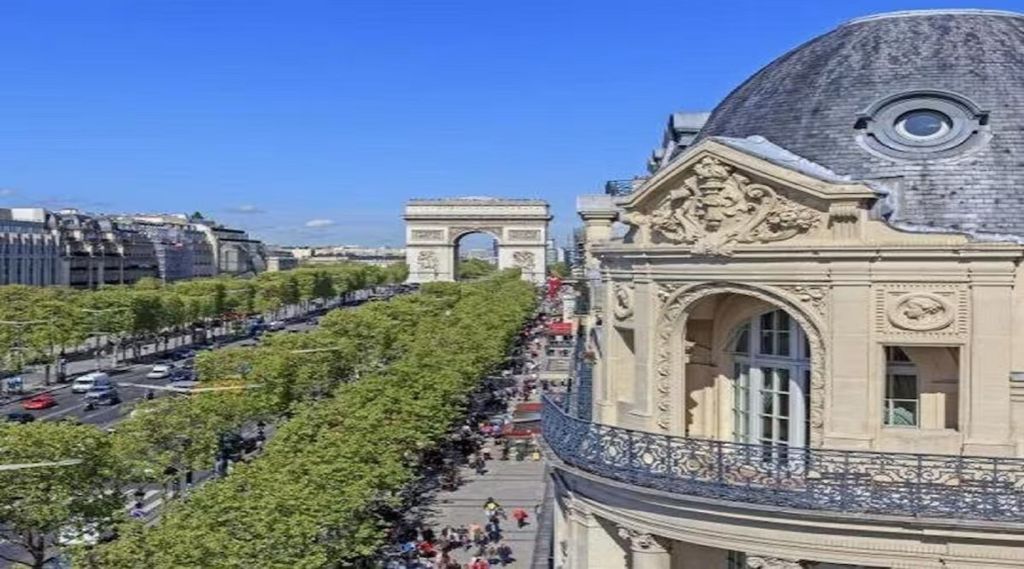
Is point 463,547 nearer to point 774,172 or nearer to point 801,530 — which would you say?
point 801,530

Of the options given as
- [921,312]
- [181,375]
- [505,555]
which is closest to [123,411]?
[505,555]

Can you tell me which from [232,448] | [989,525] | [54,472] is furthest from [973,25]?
[232,448]

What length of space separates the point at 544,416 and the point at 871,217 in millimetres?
9641

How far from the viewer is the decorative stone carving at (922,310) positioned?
763 inches

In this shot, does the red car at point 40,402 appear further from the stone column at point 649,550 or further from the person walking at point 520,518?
the stone column at point 649,550

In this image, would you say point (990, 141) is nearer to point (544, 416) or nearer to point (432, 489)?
point (544, 416)

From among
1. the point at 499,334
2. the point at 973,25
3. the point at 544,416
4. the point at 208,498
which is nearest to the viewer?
the point at 973,25

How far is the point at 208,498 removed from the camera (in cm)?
3209

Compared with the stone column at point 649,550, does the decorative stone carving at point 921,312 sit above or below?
above

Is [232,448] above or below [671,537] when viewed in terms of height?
below

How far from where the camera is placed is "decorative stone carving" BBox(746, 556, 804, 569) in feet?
64.2

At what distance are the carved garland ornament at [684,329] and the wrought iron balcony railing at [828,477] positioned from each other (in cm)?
94

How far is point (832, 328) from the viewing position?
20.0 meters

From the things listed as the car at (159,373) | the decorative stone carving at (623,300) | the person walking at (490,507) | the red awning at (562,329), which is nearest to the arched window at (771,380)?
the decorative stone carving at (623,300)
